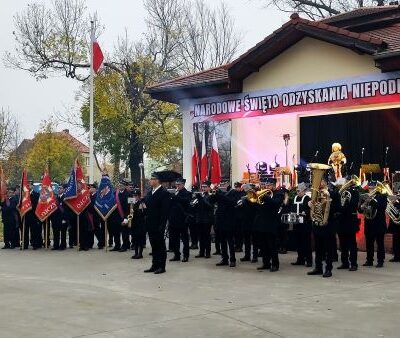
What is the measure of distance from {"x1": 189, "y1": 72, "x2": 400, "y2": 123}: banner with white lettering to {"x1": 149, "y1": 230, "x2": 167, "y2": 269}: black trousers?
774cm

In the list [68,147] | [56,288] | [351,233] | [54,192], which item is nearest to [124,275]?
[56,288]

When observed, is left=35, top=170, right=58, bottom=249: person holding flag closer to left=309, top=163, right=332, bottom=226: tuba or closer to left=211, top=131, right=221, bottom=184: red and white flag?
left=211, top=131, right=221, bottom=184: red and white flag

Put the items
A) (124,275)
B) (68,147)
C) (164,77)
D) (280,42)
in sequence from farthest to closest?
(68,147), (164,77), (280,42), (124,275)

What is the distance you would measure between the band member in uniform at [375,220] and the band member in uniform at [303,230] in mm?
1096

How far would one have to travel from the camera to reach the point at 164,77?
38219 millimetres

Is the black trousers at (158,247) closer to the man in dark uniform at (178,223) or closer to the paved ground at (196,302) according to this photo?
the paved ground at (196,302)

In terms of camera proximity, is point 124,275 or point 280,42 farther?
point 280,42

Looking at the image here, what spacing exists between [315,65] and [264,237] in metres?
7.71

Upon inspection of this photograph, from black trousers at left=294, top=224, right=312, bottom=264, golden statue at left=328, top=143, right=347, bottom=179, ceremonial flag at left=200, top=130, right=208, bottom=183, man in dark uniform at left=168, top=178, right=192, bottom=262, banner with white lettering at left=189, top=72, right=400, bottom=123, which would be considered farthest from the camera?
ceremonial flag at left=200, top=130, right=208, bottom=183

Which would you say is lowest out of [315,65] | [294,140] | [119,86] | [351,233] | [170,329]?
[170,329]

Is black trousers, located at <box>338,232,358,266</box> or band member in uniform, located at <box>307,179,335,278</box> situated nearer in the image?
band member in uniform, located at <box>307,179,335,278</box>

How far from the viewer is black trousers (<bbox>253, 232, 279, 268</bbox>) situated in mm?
11836

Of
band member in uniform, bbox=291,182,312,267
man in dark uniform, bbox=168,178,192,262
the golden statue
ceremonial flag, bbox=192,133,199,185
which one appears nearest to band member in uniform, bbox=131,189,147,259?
man in dark uniform, bbox=168,178,192,262

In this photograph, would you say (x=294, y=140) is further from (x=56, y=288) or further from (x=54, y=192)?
(x=56, y=288)
